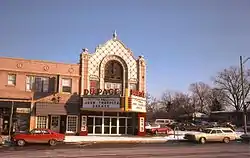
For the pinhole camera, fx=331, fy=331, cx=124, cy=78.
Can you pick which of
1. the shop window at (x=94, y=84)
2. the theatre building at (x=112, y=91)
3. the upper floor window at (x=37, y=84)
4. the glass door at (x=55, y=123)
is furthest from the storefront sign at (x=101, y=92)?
the upper floor window at (x=37, y=84)

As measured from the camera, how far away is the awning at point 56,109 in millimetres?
34062

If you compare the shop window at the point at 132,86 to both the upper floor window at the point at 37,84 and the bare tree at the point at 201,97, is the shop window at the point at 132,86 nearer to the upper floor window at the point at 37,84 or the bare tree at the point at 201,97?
the upper floor window at the point at 37,84

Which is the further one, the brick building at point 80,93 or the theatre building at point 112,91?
the theatre building at point 112,91

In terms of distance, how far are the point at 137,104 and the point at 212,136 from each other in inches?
347

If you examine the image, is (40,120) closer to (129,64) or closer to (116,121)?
(116,121)

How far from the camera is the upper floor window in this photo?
34562 mm

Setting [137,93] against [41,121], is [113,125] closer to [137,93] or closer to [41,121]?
[137,93]

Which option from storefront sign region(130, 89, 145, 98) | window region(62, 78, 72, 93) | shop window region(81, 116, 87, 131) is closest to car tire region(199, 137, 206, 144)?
storefront sign region(130, 89, 145, 98)

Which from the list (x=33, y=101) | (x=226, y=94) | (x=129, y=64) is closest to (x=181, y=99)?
(x=226, y=94)

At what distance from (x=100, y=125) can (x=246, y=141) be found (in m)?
15.5

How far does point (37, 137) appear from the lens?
26.6 m

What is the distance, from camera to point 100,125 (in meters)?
37.2

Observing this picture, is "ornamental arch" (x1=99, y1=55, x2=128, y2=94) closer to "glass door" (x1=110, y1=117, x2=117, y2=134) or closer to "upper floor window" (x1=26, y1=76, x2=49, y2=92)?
"glass door" (x1=110, y1=117, x2=117, y2=134)

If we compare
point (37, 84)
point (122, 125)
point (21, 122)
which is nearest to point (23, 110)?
point (21, 122)
